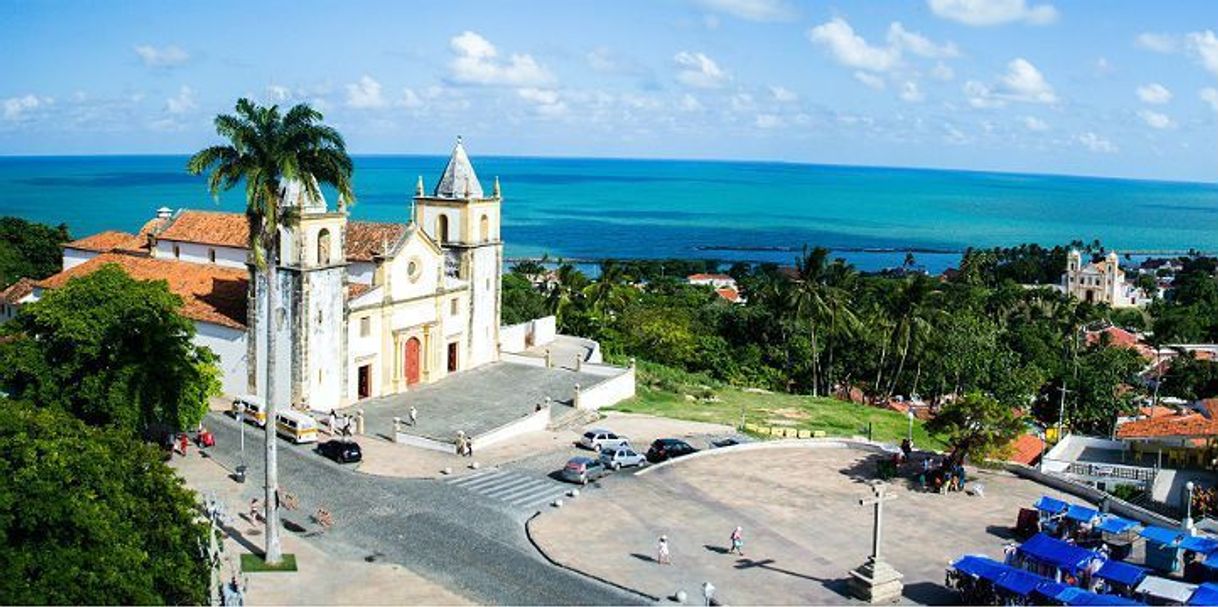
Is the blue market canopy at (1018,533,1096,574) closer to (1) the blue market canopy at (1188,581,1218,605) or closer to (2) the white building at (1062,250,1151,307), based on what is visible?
(1) the blue market canopy at (1188,581,1218,605)

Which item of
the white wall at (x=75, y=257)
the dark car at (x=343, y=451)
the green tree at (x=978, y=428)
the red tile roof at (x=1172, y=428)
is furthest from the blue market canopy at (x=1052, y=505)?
the white wall at (x=75, y=257)

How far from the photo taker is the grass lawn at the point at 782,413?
50531 millimetres

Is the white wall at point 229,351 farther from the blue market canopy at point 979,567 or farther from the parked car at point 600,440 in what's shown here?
the blue market canopy at point 979,567

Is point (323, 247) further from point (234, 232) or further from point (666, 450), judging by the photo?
point (666, 450)

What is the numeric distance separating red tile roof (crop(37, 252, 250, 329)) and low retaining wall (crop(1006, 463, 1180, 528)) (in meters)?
30.5

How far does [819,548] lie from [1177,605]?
909cm

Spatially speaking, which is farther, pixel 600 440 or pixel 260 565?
pixel 600 440

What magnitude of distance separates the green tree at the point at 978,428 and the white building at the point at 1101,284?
350ft

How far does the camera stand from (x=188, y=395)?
35.8m

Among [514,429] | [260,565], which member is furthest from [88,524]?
[514,429]

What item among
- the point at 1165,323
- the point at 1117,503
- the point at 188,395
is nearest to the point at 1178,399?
the point at 1165,323

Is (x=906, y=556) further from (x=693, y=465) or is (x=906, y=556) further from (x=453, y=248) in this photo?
(x=453, y=248)

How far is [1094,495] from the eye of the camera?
35.1 m

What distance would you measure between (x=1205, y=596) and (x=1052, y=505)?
757 cm
